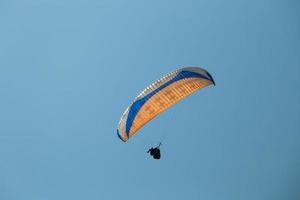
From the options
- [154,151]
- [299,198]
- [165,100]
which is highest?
[299,198]

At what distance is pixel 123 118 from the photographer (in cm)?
4216

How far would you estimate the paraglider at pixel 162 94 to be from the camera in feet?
130

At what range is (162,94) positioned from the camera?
1594 inches

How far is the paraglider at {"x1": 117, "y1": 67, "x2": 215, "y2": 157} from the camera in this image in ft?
130

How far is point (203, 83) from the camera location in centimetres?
4003

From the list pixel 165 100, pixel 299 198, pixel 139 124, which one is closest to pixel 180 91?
pixel 165 100

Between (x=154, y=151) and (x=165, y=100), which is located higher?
(x=165, y=100)

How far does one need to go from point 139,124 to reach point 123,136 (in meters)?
1.64

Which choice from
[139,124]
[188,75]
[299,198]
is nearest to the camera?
[188,75]

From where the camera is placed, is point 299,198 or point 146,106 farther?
point 299,198

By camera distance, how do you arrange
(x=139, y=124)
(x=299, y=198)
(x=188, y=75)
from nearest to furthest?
1. (x=188, y=75)
2. (x=139, y=124)
3. (x=299, y=198)

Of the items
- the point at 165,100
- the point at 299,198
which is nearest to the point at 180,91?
the point at 165,100

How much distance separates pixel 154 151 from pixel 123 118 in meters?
3.71

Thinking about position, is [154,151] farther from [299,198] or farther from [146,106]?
[299,198]
